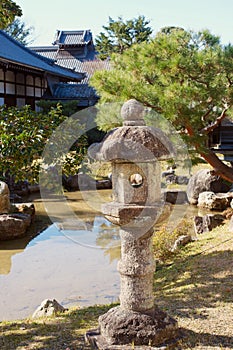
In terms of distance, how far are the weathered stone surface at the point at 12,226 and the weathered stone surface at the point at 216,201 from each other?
529cm

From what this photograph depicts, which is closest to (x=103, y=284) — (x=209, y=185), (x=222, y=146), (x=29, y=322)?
(x=29, y=322)

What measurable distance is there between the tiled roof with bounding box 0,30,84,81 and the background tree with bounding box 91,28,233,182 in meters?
8.78

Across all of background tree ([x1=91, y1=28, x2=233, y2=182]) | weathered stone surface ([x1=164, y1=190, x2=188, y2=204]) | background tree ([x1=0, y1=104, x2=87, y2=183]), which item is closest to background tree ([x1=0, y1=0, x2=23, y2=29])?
background tree ([x1=0, y1=104, x2=87, y2=183])

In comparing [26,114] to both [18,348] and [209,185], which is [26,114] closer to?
[18,348]

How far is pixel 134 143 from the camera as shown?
11.3 ft

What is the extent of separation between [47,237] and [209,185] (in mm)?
5699

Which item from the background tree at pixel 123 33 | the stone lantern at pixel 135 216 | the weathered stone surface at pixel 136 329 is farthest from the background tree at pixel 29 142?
the background tree at pixel 123 33

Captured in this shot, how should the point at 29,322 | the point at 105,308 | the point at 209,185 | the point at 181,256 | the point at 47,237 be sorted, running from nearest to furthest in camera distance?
the point at 29,322
the point at 105,308
the point at 181,256
the point at 47,237
the point at 209,185

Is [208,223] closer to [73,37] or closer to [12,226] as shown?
[12,226]

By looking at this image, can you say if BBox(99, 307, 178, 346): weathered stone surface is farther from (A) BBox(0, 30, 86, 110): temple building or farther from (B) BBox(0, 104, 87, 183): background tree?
(A) BBox(0, 30, 86, 110): temple building

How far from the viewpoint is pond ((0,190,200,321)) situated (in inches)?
243

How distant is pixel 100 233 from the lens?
33.4 ft

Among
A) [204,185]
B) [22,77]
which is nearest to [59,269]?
[204,185]

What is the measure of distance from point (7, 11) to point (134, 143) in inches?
81.9
